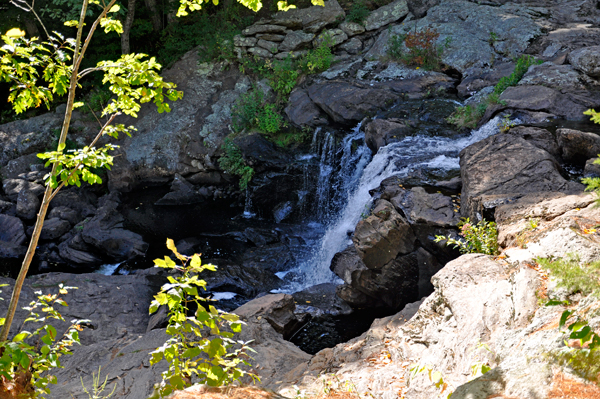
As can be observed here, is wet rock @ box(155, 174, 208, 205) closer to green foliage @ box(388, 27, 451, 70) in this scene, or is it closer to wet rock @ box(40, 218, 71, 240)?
wet rock @ box(40, 218, 71, 240)

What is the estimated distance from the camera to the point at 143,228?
10203 mm

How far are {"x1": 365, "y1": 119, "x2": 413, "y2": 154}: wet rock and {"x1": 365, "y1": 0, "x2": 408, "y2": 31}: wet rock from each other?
547 centimetres

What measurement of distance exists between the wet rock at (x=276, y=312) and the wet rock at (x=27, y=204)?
7.26 meters

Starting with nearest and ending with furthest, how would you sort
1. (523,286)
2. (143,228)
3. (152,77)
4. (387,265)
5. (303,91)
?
(152,77) → (523,286) → (387,265) → (143,228) → (303,91)

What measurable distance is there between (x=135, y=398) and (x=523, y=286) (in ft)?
11.8

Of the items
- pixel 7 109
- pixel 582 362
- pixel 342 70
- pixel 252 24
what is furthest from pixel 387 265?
pixel 7 109

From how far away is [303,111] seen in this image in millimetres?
11344

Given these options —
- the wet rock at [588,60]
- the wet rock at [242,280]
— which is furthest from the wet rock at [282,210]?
the wet rock at [588,60]

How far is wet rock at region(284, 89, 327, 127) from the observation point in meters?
11.1

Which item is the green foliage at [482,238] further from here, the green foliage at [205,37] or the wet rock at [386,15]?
the green foliage at [205,37]

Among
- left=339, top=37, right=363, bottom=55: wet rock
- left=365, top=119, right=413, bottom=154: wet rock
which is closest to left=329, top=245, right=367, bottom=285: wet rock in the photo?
left=365, top=119, right=413, bottom=154: wet rock

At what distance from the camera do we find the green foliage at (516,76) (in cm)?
908

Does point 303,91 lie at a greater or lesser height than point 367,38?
lesser

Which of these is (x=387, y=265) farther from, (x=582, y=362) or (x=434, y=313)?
(x=582, y=362)
